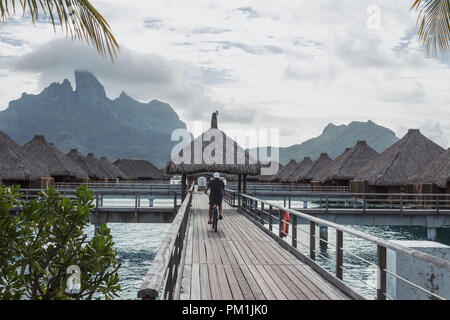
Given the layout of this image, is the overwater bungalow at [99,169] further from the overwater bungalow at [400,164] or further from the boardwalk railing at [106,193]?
the overwater bungalow at [400,164]

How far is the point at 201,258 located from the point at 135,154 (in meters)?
182

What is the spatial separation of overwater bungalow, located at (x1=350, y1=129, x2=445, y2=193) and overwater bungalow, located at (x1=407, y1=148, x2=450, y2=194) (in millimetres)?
1135

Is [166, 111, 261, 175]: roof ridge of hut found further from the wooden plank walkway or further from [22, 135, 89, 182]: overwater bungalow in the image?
[22, 135, 89, 182]: overwater bungalow

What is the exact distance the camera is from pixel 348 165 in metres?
41.9

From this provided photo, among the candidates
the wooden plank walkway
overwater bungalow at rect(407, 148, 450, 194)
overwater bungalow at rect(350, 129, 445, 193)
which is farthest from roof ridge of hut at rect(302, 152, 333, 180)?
the wooden plank walkway

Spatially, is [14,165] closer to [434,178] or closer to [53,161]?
[53,161]

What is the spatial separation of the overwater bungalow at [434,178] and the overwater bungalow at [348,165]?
11.4 metres

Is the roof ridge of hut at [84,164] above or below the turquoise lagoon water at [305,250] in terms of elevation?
above

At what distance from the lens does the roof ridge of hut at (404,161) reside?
31984mm

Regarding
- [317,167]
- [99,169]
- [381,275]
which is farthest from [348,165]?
[381,275]

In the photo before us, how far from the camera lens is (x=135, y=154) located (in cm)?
18588

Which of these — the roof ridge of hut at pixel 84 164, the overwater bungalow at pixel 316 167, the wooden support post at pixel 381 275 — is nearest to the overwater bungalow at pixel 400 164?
the overwater bungalow at pixel 316 167

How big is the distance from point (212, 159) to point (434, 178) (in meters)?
16.0
